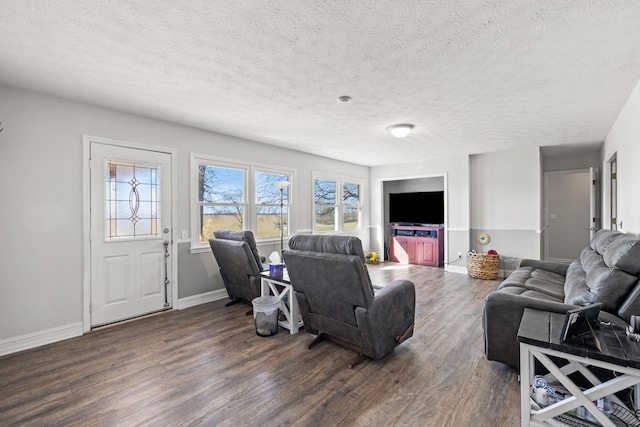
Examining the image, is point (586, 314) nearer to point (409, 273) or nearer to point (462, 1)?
point (462, 1)

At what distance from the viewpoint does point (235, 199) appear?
4.56m

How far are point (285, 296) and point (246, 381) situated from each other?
1.15m

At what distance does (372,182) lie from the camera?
751cm

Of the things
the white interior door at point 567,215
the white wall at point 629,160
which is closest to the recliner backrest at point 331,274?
the white wall at point 629,160

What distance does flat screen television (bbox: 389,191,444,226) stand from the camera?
22.3 feet

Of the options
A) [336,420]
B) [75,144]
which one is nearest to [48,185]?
[75,144]

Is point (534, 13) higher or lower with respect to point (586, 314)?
higher

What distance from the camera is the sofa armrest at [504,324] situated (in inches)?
81.7

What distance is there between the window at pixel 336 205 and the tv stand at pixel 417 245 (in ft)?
→ 3.29

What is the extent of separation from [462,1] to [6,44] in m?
3.01

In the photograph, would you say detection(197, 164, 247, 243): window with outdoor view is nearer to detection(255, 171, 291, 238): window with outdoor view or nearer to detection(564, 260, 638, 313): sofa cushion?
detection(255, 171, 291, 238): window with outdoor view

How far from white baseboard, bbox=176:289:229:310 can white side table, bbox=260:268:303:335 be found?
1230 mm

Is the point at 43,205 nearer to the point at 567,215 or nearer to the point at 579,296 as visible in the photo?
the point at 579,296

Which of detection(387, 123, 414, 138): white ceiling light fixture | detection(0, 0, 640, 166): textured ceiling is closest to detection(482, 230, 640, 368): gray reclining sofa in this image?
detection(0, 0, 640, 166): textured ceiling
